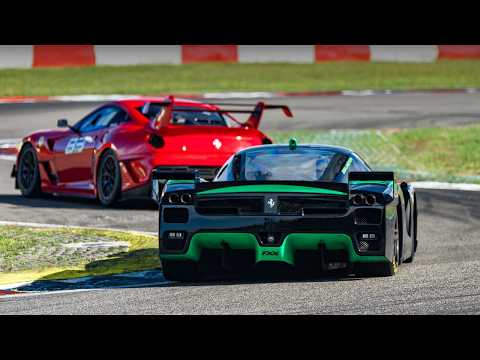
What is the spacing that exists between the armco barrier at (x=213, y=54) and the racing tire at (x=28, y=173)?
1586 cm

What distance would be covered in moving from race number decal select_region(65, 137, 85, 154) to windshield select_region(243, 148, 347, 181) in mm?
5645

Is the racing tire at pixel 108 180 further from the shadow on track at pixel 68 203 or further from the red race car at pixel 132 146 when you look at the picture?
the shadow on track at pixel 68 203

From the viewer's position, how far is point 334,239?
9.86 metres

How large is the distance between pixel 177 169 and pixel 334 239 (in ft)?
4.86

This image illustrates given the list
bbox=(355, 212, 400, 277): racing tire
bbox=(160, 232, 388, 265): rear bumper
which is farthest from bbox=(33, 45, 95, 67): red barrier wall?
bbox=(160, 232, 388, 265): rear bumper

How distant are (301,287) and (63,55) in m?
25.1

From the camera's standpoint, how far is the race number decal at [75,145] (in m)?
16.7

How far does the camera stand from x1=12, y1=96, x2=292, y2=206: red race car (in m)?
15.5

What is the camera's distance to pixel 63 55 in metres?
34.1

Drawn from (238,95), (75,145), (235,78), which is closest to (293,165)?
(75,145)
